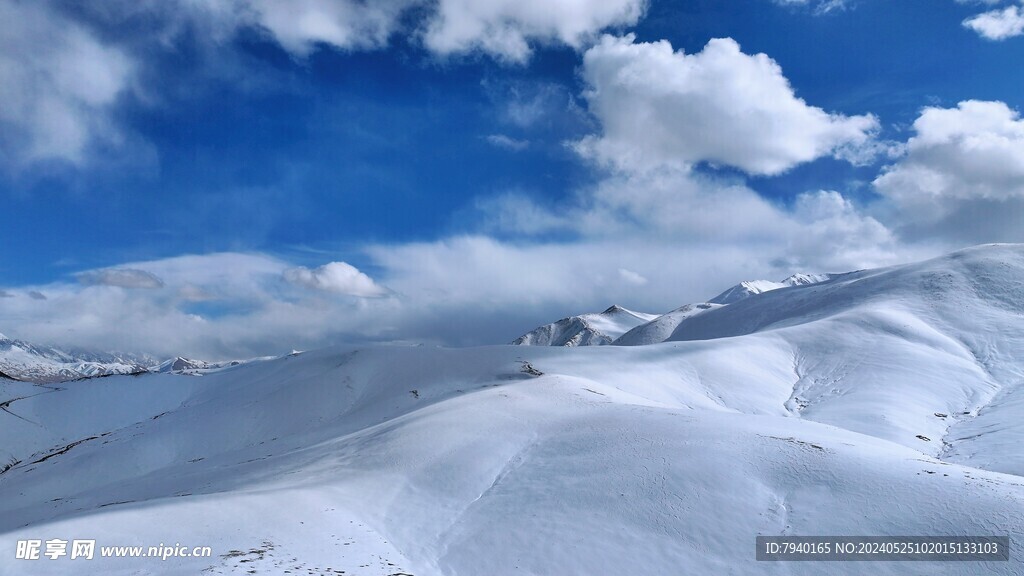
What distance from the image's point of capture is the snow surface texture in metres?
15.4

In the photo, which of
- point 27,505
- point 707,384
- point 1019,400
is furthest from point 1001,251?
point 27,505

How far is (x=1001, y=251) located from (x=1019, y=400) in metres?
69.5

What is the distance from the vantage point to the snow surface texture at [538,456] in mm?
15367

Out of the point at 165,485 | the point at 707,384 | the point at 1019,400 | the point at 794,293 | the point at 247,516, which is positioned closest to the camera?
the point at 247,516

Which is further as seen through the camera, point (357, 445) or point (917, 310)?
point (917, 310)

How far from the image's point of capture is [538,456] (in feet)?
78.4

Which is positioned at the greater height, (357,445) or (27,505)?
(357,445)

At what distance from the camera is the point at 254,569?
43.6 ft

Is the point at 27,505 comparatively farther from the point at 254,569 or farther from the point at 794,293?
the point at 794,293

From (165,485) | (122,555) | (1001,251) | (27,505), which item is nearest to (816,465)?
(122,555)

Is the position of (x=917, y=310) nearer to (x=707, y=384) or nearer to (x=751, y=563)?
(x=707, y=384)

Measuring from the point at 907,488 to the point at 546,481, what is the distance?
11581 millimetres

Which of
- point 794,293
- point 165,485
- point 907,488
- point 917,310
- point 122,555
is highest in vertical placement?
point 794,293

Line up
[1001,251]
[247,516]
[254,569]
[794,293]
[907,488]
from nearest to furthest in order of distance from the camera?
[254,569] → [907,488] → [247,516] → [1001,251] → [794,293]
